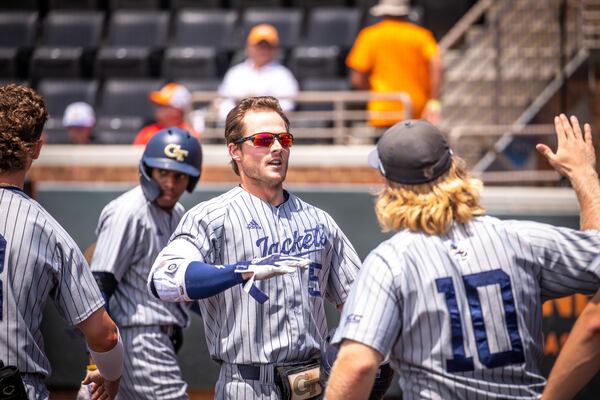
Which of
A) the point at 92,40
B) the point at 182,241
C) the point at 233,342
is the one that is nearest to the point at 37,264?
the point at 182,241

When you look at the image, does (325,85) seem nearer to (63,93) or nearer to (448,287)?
(63,93)

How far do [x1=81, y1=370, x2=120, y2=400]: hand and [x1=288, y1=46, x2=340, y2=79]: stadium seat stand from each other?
7.24 meters

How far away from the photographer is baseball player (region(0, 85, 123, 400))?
3777 mm

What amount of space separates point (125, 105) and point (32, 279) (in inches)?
Result: 321

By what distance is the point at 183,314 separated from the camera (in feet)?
19.2

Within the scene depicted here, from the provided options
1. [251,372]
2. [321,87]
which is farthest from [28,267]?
[321,87]

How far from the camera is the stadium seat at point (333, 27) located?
1195cm

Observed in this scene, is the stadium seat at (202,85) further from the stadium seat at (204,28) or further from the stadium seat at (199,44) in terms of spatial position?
the stadium seat at (204,28)

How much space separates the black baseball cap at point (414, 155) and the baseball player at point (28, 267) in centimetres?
129

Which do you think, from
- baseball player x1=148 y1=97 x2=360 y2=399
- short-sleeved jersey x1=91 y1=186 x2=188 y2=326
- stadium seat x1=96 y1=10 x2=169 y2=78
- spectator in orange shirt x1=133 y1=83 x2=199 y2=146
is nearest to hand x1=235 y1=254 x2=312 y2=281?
baseball player x1=148 y1=97 x2=360 y2=399

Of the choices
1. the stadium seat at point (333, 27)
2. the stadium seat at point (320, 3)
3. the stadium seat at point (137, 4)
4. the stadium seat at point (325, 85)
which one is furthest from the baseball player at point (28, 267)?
the stadium seat at point (137, 4)

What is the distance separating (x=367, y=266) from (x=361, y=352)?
0.30m

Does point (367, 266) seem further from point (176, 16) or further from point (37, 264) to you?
point (176, 16)

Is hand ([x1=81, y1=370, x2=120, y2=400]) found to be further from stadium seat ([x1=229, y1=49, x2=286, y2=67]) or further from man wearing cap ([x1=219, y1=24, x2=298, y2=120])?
stadium seat ([x1=229, y1=49, x2=286, y2=67])
